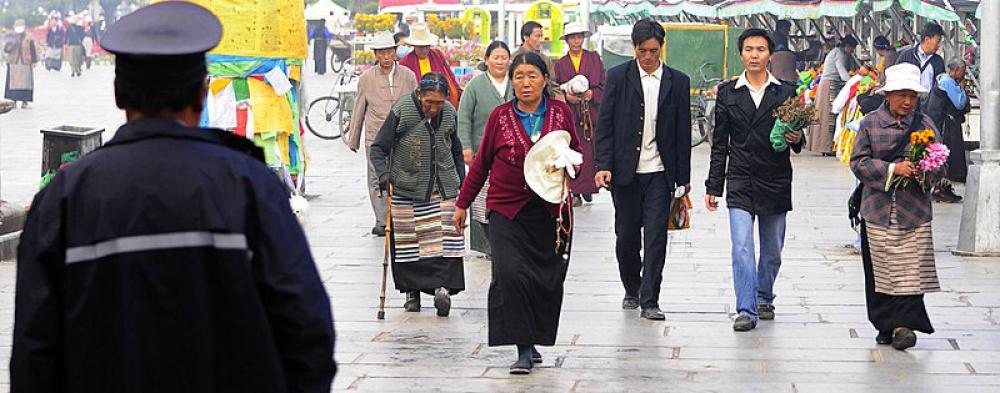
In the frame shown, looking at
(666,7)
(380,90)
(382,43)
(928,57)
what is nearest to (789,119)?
(380,90)

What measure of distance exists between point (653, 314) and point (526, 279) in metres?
1.68

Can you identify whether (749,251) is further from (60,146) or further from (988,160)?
(60,146)

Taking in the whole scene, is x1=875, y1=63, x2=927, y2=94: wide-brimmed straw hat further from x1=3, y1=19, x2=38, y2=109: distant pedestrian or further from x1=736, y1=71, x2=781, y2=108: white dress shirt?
x1=3, y1=19, x2=38, y2=109: distant pedestrian

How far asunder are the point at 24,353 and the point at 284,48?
9662mm

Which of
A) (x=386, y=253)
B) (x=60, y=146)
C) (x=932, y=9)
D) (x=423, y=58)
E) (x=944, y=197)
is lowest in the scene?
(x=944, y=197)

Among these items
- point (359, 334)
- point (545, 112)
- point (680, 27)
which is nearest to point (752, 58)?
point (545, 112)

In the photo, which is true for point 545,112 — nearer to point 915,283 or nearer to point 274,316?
point 915,283

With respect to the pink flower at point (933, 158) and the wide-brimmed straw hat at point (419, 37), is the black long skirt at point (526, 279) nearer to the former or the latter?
the pink flower at point (933, 158)

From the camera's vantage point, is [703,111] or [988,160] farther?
A: [703,111]

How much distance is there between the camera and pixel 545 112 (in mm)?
7957

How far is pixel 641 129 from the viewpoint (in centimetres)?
924

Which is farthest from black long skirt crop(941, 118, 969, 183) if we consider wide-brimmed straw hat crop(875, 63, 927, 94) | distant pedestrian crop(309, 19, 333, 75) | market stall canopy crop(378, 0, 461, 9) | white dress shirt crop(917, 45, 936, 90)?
distant pedestrian crop(309, 19, 333, 75)

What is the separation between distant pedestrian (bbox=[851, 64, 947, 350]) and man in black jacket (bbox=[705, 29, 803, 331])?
574 mm

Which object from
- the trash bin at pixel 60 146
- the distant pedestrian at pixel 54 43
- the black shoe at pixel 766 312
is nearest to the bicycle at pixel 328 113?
the trash bin at pixel 60 146
